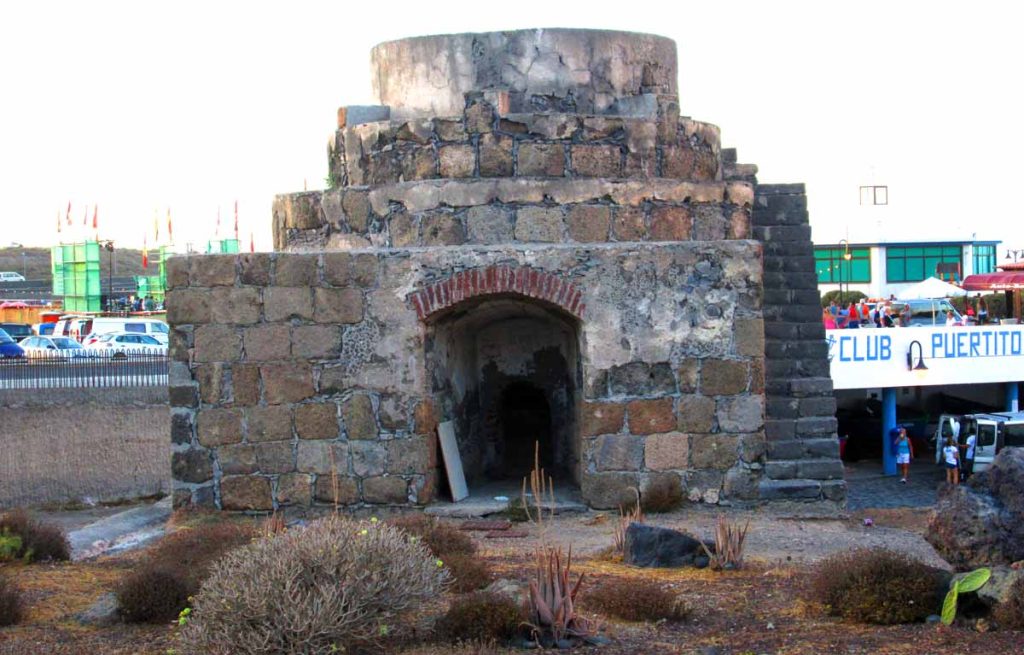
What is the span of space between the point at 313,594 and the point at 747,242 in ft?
19.0

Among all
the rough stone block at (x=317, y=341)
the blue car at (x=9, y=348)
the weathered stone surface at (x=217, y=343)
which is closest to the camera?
the rough stone block at (x=317, y=341)

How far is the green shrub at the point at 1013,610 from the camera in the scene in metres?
5.86

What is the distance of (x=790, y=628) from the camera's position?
20.7 ft

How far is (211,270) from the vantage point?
10305 millimetres

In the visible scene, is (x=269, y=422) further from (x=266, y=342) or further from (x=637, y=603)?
(x=637, y=603)

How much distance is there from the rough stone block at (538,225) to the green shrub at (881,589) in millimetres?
4271

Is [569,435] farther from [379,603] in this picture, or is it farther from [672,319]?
[379,603]

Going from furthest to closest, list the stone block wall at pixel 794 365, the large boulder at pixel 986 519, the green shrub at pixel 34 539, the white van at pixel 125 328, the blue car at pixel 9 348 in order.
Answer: the white van at pixel 125 328 → the blue car at pixel 9 348 → the stone block wall at pixel 794 365 → the green shrub at pixel 34 539 → the large boulder at pixel 986 519

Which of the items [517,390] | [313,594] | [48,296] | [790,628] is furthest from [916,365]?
[48,296]

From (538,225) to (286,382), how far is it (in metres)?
2.50

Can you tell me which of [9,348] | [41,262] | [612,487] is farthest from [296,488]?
[41,262]

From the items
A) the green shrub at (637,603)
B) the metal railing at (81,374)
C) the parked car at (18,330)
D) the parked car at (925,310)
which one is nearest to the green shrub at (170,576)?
the green shrub at (637,603)

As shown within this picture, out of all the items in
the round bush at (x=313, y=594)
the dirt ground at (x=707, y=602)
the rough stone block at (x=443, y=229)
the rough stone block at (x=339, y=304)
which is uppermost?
the rough stone block at (x=443, y=229)

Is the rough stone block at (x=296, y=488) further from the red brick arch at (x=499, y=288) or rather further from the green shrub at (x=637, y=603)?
the green shrub at (x=637, y=603)
